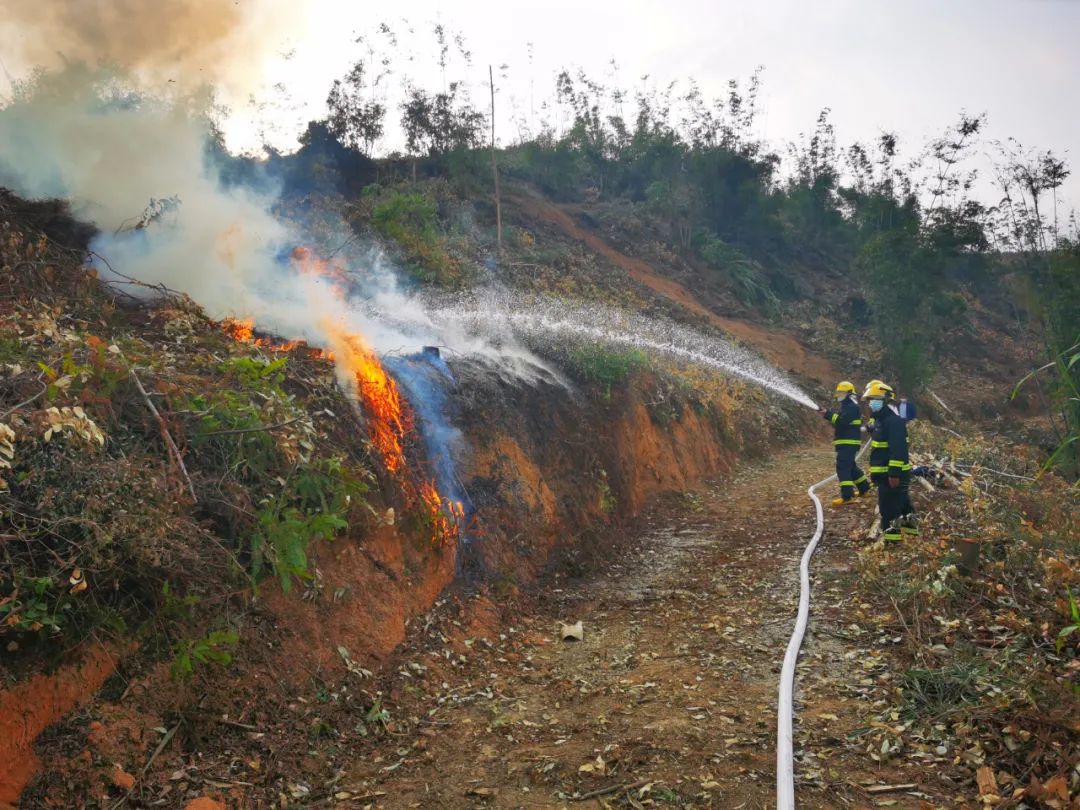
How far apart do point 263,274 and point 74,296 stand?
6.93 ft

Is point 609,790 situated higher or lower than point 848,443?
lower

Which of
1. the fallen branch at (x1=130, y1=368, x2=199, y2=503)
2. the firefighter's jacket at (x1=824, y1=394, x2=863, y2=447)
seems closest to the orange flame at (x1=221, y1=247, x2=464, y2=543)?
the fallen branch at (x1=130, y1=368, x2=199, y2=503)

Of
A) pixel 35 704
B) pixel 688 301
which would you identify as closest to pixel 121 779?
pixel 35 704

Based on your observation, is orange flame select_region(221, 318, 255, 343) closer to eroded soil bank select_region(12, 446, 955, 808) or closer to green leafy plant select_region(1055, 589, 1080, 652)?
eroded soil bank select_region(12, 446, 955, 808)

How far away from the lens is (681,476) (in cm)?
1328

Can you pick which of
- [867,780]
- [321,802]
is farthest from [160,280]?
[867,780]

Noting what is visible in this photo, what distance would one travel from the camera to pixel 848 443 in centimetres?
1080

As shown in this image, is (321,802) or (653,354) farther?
(653,354)

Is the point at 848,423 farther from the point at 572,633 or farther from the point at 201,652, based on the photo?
the point at 201,652

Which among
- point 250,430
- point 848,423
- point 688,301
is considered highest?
point 688,301

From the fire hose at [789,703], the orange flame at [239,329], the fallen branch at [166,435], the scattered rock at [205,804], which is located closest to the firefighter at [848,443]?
the fire hose at [789,703]

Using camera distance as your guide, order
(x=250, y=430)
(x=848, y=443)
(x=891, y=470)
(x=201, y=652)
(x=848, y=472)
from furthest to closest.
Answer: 1. (x=848, y=472)
2. (x=848, y=443)
3. (x=891, y=470)
4. (x=250, y=430)
5. (x=201, y=652)

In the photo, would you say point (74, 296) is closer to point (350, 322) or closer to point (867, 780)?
point (350, 322)

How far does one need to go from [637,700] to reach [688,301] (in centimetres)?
2954
